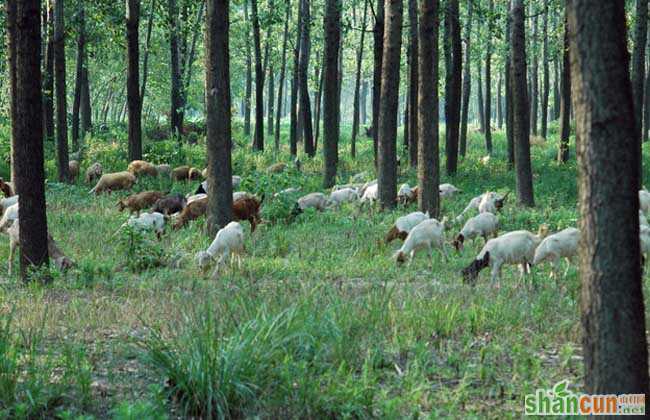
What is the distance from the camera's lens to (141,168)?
26156 millimetres

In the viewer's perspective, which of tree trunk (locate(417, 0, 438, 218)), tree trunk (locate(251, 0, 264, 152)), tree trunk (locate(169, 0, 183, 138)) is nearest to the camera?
tree trunk (locate(417, 0, 438, 218))

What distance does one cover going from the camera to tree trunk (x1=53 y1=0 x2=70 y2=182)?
909 inches

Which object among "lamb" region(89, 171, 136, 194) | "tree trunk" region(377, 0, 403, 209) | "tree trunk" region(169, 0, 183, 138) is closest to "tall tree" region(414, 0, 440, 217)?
"tree trunk" region(377, 0, 403, 209)

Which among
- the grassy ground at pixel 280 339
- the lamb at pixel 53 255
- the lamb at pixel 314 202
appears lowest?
the grassy ground at pixel 280 339

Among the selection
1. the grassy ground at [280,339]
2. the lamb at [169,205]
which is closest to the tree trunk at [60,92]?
the lamb at [169,205]

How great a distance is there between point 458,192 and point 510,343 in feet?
54.5

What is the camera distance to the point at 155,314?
8.82 m

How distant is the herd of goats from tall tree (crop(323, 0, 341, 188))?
60.8 inches

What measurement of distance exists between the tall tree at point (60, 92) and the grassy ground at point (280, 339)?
10993 millimetres

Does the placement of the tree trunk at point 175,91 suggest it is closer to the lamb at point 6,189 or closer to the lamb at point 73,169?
the lamb at point 73,169

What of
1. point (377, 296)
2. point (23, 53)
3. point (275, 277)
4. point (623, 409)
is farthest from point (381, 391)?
point (23, 53)

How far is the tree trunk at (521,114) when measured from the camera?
19969mm

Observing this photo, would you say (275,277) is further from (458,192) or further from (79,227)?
(458,192)

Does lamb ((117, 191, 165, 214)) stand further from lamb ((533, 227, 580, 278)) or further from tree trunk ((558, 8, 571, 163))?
tree trunk ((558, 8, 571, 163))
